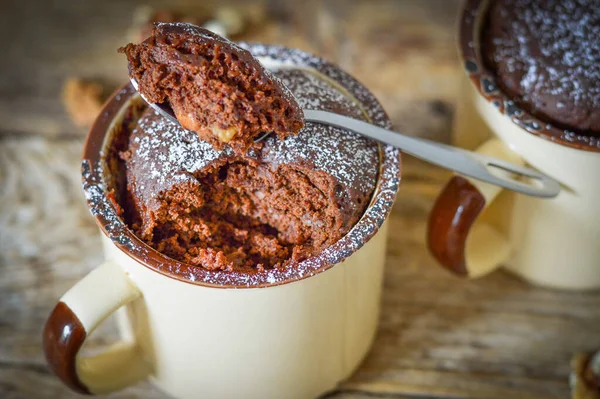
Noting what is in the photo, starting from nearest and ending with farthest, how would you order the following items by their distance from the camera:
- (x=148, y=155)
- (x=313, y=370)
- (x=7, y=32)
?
(x=148, y=155)
(x=313, y=370)
(x=7, y=32)

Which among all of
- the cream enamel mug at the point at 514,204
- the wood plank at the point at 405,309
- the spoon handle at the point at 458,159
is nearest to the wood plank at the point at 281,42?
the wood plank at the point at 405,309

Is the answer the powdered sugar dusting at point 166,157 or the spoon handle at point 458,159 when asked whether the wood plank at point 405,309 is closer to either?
the spoon handle at point 458,159

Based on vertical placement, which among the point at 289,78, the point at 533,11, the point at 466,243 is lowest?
the point at 466,243

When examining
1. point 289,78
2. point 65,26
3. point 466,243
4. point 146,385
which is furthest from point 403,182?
point 65,26

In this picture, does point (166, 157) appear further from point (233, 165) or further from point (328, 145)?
point (328, 145)

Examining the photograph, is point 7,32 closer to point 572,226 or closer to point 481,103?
point 481,103

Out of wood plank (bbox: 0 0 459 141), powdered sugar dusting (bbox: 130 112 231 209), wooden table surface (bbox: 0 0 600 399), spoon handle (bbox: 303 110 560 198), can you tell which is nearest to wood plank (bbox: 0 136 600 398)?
wooden table surface (bbox: 0 0 600 399)
